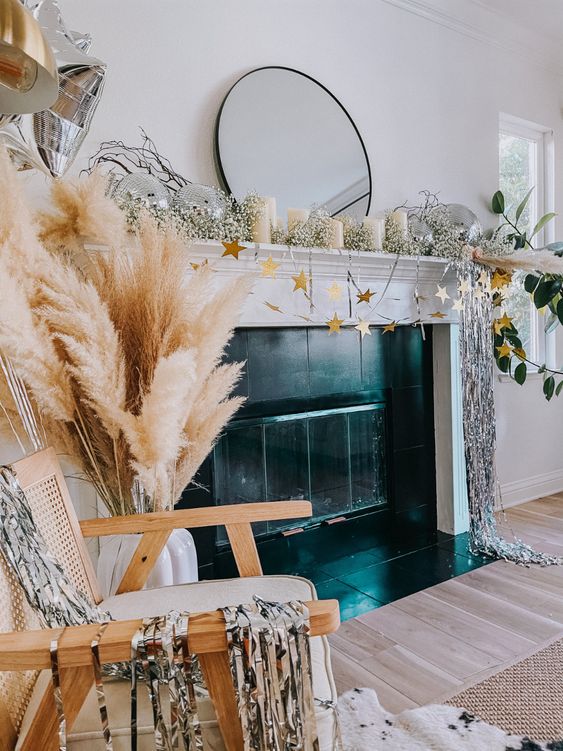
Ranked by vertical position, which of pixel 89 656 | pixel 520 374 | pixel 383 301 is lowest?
pixel 89 656

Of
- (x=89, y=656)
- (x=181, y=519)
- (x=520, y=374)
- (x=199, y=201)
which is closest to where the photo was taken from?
(x=89, y=656)

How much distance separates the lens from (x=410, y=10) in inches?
112

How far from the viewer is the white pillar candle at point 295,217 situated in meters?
2.19

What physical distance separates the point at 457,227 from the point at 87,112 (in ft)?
5.81

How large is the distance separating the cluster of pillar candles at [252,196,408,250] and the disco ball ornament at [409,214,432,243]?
0.07 m

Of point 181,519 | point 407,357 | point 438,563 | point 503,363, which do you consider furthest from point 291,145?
point 438,563

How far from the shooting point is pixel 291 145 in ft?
7.95

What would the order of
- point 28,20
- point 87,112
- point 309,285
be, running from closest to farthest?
point 28,20 → point 87,112 → point 309,285

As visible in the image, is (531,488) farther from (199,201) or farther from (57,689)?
(57,689)

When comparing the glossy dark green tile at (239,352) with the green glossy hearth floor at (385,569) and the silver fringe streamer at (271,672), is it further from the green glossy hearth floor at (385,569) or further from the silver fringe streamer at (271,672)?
the silver fringe streamer at (271,672)

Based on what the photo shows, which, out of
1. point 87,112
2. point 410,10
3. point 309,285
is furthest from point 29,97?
point 410,10

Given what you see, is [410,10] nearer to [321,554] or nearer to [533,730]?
[321,554]

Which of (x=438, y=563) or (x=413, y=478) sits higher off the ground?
(x=413, y=478)

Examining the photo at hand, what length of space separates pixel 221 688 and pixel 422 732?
2.95 ft
